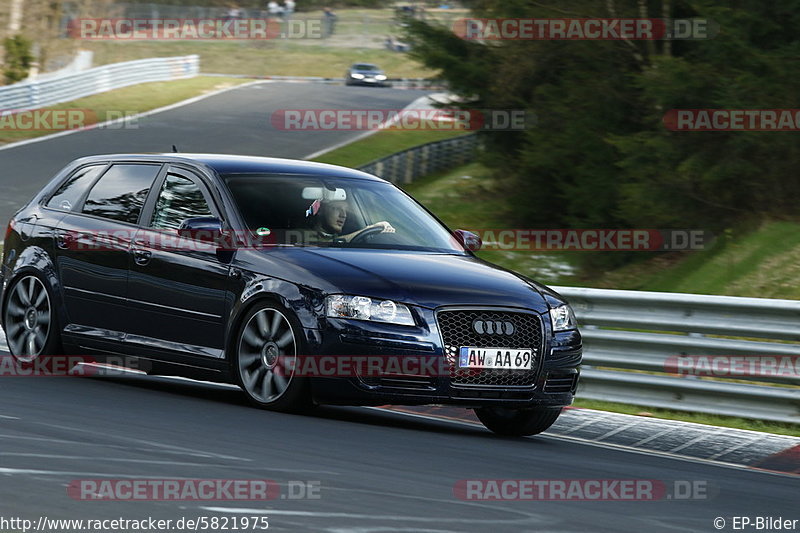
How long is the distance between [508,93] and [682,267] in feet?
24.5

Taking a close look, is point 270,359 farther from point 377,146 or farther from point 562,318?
point 377,146

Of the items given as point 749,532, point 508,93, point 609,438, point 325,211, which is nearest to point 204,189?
point 325,211

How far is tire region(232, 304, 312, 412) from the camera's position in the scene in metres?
8.41

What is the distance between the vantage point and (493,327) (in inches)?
332

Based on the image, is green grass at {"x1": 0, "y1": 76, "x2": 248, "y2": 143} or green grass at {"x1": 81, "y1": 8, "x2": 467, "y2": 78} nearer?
green grass at {"x1": 0, "y1": 76, "x2": 248, "y2": 143}

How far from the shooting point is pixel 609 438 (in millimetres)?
9094

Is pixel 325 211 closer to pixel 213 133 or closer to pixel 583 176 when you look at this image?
pixel 583 176

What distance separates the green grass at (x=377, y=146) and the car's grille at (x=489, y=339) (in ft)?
80.5
